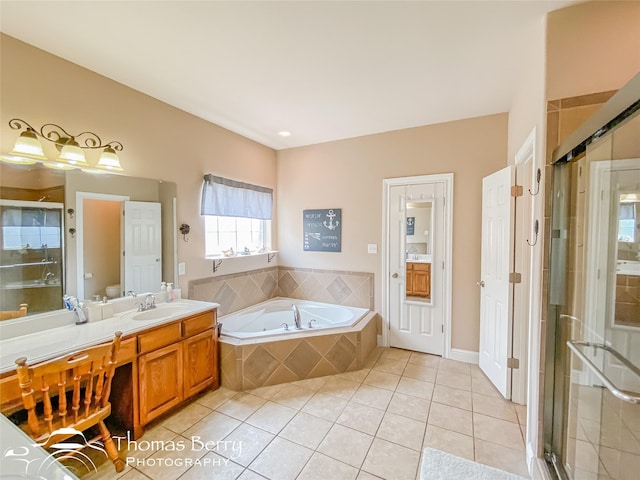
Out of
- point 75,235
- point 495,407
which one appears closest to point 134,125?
point 75,235

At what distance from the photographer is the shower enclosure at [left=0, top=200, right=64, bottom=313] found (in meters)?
1.77

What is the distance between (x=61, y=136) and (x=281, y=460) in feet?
8.91

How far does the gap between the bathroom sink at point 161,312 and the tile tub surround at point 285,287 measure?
438 mm

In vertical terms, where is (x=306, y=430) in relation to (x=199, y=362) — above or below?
below

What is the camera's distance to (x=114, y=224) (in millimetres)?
2363

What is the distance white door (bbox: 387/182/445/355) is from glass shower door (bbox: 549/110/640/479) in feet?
5.44

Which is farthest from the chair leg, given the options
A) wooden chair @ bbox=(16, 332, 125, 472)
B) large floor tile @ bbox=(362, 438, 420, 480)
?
large floor tile @ bbox=(362, 438, 420, 480)

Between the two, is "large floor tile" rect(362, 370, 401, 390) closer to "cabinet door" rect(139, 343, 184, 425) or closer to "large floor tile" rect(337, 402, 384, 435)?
"large floor tile" rect(337, 402, 384, 435)

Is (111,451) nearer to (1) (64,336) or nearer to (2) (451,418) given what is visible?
(1) (64,336)

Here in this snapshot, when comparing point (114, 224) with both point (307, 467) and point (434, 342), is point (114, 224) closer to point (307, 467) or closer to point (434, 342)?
point (307, 467)

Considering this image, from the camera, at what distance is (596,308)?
5.03 feet

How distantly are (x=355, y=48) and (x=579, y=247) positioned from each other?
5.99 feet

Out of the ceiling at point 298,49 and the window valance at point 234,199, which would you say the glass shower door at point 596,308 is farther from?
the window valance at point 234,199

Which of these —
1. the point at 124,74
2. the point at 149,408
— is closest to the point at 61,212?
the point at 124,74
